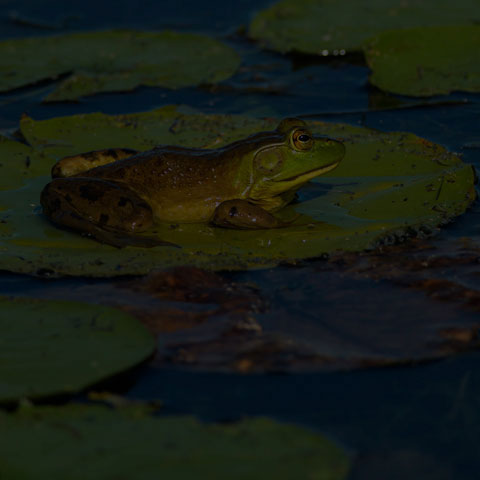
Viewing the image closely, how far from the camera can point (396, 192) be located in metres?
6.35

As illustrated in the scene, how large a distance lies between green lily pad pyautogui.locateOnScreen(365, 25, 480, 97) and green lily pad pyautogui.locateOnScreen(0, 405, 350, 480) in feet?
18.0

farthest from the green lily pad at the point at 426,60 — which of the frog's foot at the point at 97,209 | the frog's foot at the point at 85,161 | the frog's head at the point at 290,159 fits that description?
the frog's foot at the point at 97,209

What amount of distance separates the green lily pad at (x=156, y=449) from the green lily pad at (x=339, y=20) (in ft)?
22.2

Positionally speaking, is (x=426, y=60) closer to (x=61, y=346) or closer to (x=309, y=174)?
(x=309, y=174)

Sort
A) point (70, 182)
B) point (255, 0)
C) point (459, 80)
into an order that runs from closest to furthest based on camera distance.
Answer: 1. point (70, 182)
2. point (459, 80)
3. point (255, 0)

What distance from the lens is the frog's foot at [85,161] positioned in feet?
21.6

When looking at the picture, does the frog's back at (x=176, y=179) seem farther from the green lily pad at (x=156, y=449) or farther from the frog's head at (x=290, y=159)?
the green lily pad at (x=156, y=449)

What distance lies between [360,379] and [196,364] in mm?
781

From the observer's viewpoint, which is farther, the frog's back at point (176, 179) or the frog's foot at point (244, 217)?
the frog's back at point (176, 179)

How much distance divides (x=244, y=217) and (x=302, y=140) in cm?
70

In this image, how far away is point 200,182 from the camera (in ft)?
20.8

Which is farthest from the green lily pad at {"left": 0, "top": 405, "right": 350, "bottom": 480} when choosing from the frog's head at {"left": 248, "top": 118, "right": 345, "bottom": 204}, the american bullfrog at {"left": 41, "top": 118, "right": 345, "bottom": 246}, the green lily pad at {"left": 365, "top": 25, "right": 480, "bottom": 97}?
the green lily pad at {"left": 365, "top": 25, "right": 480, "bottom": 97}

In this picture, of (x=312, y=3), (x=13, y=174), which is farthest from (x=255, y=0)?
(x=13, y=174)

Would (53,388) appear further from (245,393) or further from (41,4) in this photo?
(41,4)
